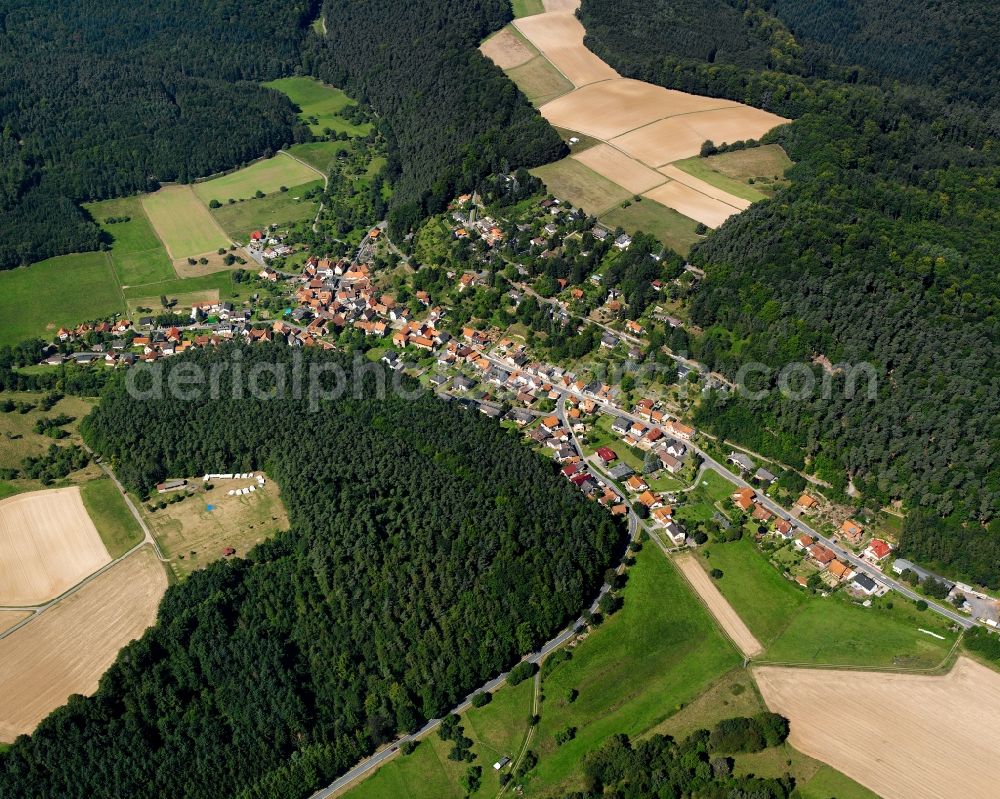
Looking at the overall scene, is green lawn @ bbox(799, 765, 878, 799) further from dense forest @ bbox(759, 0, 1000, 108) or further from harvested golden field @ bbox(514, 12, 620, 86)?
dense forest @ bbox(759, 0, 1000, 108)

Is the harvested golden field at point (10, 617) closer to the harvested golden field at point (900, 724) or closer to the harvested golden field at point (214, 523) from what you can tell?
the harvested golden field at point (214, 523)

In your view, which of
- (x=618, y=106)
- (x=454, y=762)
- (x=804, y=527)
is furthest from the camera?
(x=618, y=106)

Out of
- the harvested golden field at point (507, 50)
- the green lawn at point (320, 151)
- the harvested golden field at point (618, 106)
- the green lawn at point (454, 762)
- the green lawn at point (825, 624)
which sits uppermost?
the harvested golden field at point (507, 50)

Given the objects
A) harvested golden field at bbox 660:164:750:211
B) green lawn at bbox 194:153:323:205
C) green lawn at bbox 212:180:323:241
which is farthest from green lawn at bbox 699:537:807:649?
green lawn at bbox 194:153:323:205

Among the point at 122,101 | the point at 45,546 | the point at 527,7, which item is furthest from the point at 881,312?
the point at 122,101

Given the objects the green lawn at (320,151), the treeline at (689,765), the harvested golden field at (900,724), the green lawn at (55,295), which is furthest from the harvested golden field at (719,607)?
the green lawn at (320,151)

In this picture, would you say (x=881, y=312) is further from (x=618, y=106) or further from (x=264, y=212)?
(x=264, y=212)
